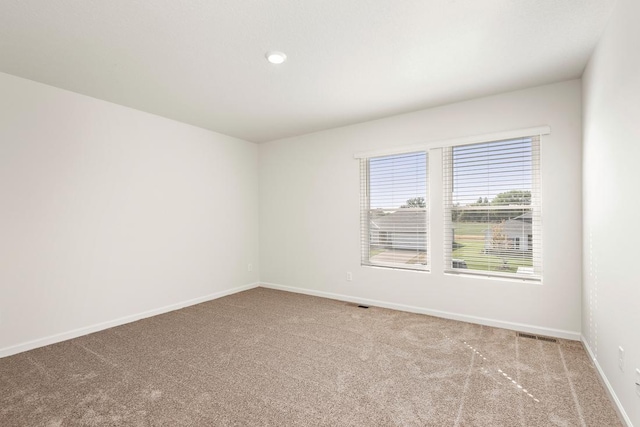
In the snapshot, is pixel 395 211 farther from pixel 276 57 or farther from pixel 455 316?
pixel 276 57

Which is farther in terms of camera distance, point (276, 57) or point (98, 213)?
point (98, 213)

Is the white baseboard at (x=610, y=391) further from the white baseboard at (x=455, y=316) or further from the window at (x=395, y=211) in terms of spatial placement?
the window at (x=395, y=211)

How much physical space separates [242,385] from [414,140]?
3.28 metres

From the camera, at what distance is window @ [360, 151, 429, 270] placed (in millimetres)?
3959

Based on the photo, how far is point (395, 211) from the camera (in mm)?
4188

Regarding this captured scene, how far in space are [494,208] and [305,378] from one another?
2685 mm

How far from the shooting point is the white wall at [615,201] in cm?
167

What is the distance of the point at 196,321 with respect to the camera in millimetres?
3648

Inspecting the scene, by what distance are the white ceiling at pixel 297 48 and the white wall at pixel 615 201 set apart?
344 millimetres

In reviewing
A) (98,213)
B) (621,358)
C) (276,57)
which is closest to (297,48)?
(276,57)

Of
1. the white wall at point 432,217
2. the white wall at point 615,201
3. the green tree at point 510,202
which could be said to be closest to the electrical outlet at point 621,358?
the white wall at point 615,201

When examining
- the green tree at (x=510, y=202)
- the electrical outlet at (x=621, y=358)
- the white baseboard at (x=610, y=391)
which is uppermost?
the green tree at (x=510, y=202)

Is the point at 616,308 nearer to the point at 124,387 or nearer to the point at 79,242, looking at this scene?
the point at 124,387

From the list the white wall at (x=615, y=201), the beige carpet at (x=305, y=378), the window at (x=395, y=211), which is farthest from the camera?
the window at (x=395, y=211)
